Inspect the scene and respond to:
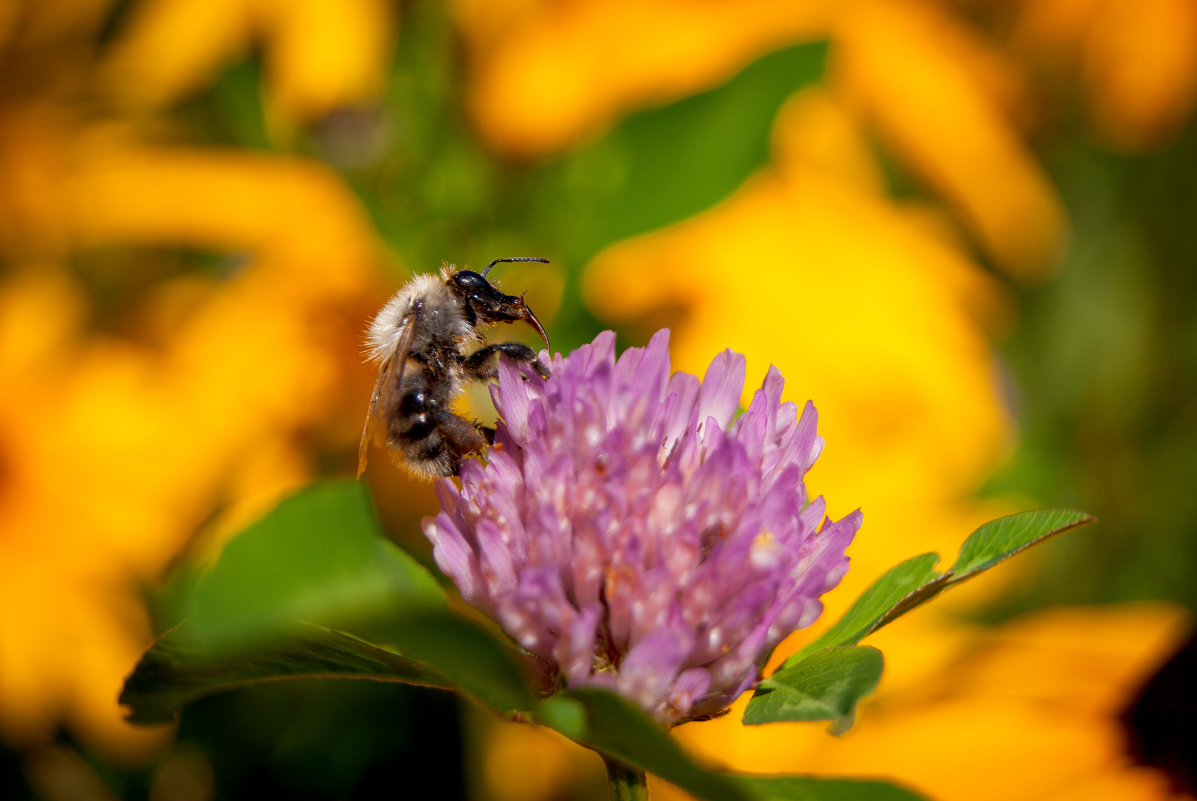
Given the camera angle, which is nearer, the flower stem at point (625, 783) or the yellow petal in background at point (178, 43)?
the flower stem at point (625, 783)

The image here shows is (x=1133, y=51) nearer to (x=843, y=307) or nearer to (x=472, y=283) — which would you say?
(x=843, y=307)

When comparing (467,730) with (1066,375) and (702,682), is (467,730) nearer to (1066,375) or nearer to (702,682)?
(702,682)

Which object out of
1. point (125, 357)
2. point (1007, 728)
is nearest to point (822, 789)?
point (1007, 728)

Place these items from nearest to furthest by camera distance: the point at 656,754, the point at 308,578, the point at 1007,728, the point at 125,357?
the point at 656,754
the point at 308,578
the point at 1007,728
the point at 125,357

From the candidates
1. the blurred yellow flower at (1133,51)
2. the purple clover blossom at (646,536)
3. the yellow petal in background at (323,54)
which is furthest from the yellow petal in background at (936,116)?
the purple clover blossom at (646,536)

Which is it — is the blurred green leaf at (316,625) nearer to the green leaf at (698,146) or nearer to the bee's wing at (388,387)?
the bee's wing at (388,387)

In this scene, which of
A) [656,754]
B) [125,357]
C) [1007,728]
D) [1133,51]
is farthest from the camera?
[1133,51]
